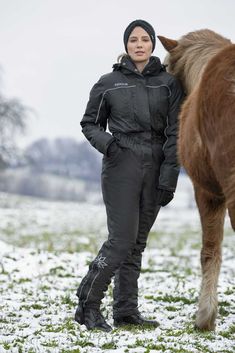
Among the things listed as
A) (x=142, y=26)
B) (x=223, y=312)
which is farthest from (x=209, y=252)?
(x=142, y=26)

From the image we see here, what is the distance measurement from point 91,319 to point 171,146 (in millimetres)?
1564

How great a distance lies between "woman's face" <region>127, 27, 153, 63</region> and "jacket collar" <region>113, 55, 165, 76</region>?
0.18 feet

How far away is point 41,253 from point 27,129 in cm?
2324

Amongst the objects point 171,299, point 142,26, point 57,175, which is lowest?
point 57,175

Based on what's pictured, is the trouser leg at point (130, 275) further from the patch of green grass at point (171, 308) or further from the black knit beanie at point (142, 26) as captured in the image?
the black knit beanie at point (142, 26)

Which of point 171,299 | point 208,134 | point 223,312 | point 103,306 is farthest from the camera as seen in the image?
point 171,299

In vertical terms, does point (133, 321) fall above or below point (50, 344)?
below

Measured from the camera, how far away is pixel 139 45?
4621 millimetres

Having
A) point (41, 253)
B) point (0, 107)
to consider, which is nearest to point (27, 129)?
point (0, 107)

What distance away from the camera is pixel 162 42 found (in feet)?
16.9

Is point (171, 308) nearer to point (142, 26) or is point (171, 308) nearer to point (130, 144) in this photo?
point (130, 144)

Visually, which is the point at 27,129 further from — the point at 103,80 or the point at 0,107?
the point at 103,80

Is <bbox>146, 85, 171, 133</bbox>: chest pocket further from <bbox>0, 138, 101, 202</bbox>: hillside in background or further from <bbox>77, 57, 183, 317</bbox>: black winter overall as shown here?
<bbox>0, 138, 101, 202</bbox>: hillside in background

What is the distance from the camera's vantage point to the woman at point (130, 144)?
4566mm
